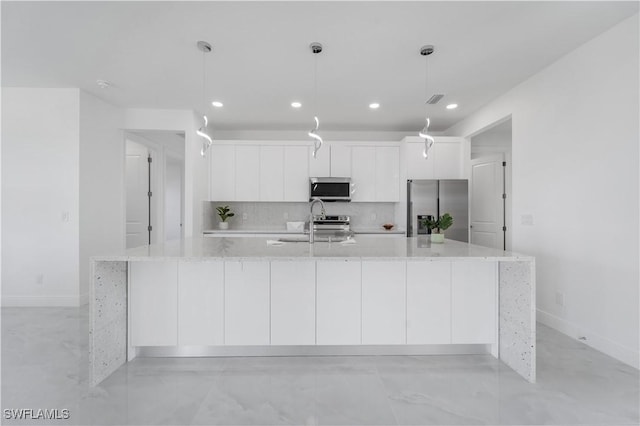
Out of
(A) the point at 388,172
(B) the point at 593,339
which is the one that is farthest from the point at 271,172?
(B) the point at 593,339

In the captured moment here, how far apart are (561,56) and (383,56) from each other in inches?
63.8

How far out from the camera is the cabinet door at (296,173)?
4785 millimetres

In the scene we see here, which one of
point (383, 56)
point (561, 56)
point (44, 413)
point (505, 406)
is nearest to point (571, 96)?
point (561, 56)

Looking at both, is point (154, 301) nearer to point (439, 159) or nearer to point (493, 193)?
point (439, 159)

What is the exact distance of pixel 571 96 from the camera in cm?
266

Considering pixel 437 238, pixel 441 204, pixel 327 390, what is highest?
A: pixel 441 204

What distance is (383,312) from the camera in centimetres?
227

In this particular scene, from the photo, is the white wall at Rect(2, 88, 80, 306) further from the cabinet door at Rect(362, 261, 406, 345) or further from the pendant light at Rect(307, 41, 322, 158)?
the cabinet door at Rect(362, 261, 406, 345)

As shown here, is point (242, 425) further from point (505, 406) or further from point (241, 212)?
point (241, 212)

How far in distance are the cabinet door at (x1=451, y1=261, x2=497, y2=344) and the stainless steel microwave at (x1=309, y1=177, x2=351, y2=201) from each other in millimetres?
2625

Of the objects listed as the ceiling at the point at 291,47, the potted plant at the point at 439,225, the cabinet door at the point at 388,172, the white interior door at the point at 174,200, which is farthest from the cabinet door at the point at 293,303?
the white interior door at the point at 174,200

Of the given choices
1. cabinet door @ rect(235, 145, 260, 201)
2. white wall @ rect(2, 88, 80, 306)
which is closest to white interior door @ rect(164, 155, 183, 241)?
cabinet door @ rect(235, 145, 260, 201)

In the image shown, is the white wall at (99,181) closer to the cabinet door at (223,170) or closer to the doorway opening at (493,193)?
the cabinet door at (223,170)

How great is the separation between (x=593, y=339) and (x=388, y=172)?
3.13 m
